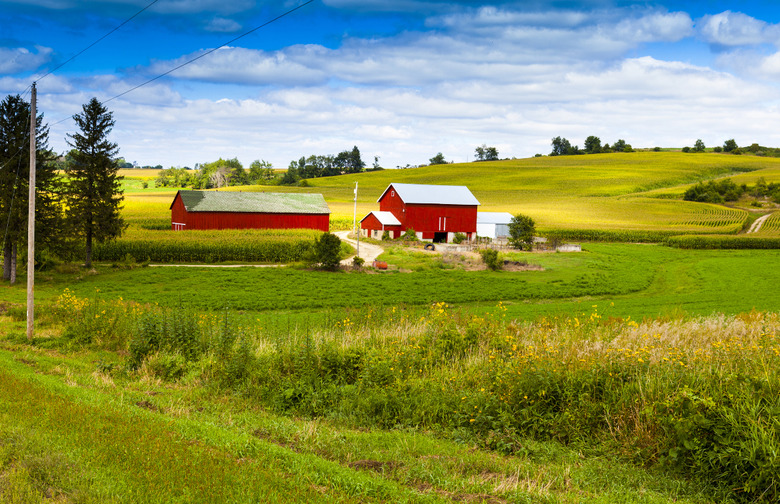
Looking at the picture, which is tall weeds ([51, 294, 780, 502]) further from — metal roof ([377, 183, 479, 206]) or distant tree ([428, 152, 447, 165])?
distant tree ([428, 152, 447, 165])

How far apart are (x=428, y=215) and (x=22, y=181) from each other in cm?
3743

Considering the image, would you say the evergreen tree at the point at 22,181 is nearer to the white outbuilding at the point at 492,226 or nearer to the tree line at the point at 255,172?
the white outbuilding at the point at 492,226

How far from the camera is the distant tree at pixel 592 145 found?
6905 inches

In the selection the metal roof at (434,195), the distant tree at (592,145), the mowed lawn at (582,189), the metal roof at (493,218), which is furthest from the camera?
the distant tree at (592,145)

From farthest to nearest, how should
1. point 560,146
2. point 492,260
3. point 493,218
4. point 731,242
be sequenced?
point 560,146
point 493,218
point 731,242
point 492,260

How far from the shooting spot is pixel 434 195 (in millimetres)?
60531

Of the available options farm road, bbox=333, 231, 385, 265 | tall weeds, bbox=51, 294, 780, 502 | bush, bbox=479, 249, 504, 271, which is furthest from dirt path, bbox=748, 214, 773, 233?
tall weeds, bbox=51, 294, 780, 502

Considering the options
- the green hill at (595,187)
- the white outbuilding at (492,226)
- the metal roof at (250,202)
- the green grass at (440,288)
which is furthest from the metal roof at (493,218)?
the green grass at (440,288)

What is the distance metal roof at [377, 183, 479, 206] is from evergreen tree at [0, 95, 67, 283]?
112ft

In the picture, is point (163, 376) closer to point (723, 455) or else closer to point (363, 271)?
point (723, 455)

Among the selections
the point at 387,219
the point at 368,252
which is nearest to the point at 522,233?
the point at 368,252

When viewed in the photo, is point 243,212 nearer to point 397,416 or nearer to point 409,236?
point 409,236

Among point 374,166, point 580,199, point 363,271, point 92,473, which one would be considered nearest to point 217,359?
point 92,473

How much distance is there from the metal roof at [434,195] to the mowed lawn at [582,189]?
13041 millimetres
